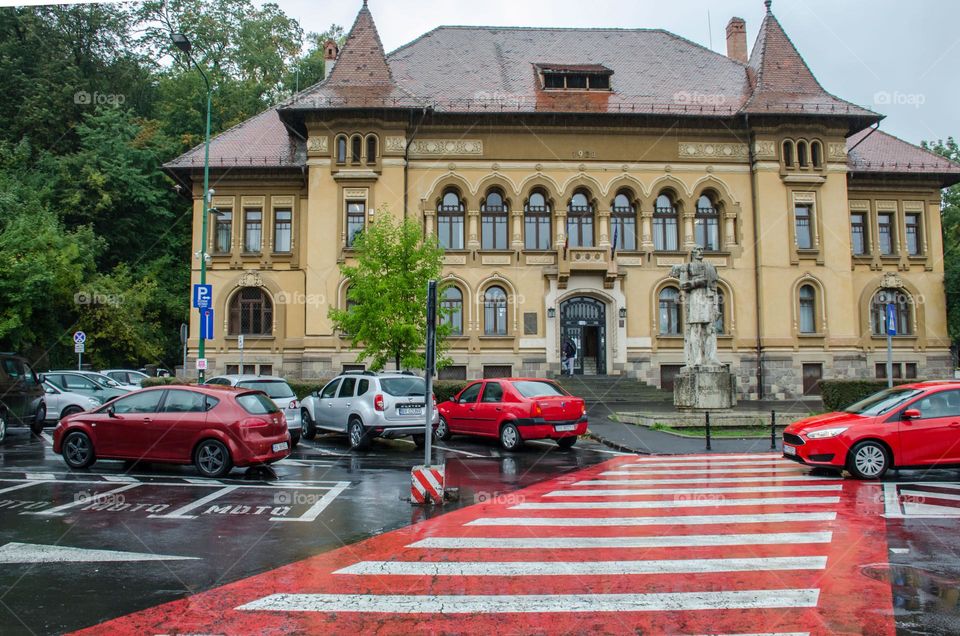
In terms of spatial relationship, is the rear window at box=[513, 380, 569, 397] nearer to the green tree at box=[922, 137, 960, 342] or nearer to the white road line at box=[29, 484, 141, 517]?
the white road line at box=[29, 484, 141, 517]

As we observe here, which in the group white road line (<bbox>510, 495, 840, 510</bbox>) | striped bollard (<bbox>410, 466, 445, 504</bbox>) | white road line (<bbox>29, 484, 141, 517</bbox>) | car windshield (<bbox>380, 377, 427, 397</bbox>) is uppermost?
car windshield (<bbox>380, 377, 427, 397</bbox>)

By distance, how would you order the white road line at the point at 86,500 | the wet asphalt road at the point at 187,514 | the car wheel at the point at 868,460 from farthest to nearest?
the car wheel at the point at 868,460
the white road line at the point at 86,500
the wet asphalt road at the point at 187,514

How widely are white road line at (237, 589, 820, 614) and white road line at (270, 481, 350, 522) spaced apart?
2.99 meters

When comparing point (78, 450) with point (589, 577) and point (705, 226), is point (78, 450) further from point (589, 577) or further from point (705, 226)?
point (705, 226)

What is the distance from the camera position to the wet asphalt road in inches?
222

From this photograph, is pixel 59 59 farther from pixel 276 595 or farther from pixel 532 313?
pixel 276 595

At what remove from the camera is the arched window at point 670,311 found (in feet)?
107

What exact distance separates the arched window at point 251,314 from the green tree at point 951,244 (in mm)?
33732

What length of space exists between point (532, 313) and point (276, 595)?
87.8ft

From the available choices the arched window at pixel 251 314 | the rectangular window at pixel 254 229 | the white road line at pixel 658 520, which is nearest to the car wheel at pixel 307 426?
the white road line at pixel 658 520

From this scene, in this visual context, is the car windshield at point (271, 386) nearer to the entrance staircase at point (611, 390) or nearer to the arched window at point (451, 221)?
the entrance staircase at point (611, 390)

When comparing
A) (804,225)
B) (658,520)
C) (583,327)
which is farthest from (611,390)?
(658,520)

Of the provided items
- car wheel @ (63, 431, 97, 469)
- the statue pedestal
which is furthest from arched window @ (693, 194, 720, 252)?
car wheel @ (63, 431, 97, 469)

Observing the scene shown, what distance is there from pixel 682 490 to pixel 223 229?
28.5 meters
